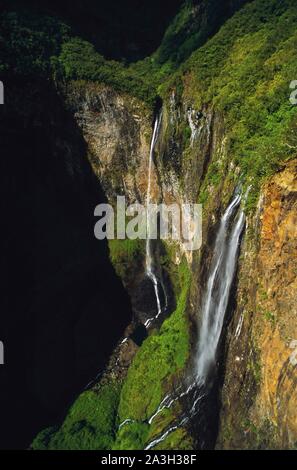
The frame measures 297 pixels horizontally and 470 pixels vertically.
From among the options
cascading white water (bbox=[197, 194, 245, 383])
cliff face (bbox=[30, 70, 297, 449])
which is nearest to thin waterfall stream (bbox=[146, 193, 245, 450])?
cascading white water (bbox=[197, 194, 245, 383])

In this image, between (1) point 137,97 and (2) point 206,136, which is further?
(1) point 137,97

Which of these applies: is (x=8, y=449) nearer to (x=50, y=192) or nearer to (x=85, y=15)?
(x=50, y=192)

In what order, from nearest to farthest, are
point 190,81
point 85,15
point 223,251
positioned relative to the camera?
1. point 223,251
2. point 190,81
3. point 85,15

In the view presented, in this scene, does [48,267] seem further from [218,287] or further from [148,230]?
[218,287]

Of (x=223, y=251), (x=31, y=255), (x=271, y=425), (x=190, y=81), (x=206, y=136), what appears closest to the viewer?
(x=271, y=425)

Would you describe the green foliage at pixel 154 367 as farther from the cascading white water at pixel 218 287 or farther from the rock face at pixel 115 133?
the rock face at pixel 115 133

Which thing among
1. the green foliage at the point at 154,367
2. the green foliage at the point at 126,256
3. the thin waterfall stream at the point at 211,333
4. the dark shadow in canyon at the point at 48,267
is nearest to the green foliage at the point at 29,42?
the dark shadow in canyon at the point at 48,267

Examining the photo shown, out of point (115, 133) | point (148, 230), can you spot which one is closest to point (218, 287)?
point (148, 230)

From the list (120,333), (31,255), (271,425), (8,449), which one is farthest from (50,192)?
(271,425)
